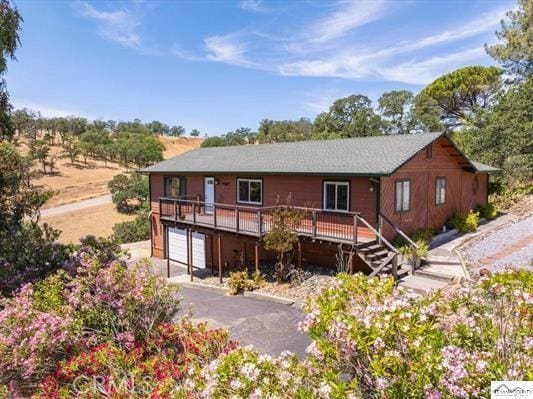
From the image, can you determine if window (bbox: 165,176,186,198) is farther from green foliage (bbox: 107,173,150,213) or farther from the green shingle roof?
green foliage (bbox: 107,173,150,213)

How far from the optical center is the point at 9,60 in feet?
28.0

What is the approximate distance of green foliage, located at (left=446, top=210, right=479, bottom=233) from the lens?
17531mm

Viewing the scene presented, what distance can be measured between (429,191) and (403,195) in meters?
2.50

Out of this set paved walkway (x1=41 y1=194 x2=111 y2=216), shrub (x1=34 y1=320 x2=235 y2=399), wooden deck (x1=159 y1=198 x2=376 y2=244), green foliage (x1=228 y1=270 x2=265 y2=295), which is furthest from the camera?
paved walkway (x1=41 y1=194 x2=111 y2=216)

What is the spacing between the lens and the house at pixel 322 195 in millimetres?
13312

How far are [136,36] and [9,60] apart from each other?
350 inches

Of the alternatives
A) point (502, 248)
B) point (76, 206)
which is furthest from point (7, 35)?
point (76, 206)

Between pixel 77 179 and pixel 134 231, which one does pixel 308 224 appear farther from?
pixel 77 179

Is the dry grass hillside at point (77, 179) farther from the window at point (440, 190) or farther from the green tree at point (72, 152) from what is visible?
the window at point (440, 190)

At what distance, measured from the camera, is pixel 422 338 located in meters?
3.00

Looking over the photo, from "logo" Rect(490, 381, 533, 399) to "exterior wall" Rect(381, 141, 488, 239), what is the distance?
1080 cm

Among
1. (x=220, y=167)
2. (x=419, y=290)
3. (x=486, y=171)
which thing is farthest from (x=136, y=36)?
(x=486, y=171)

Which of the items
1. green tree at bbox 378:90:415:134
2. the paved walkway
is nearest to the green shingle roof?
the paved walkway

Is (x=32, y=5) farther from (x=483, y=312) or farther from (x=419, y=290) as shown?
(x=419, y=290)
